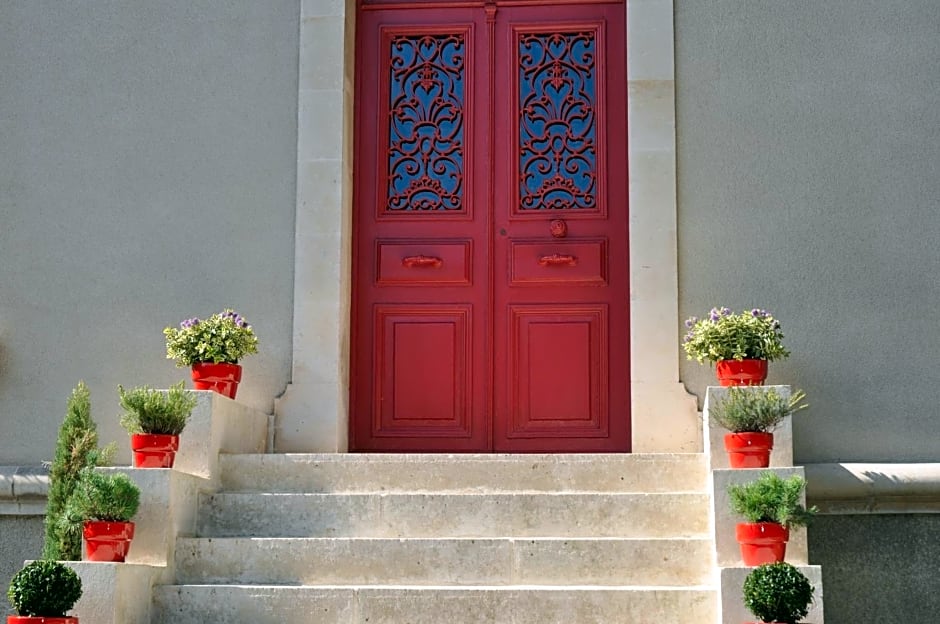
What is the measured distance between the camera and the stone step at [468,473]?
737cm

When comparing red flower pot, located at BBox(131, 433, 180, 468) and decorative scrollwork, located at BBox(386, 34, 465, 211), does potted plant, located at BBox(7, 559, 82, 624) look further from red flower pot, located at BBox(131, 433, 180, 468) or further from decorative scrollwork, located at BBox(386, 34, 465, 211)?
decorative scrollwork, located at BBox(386, 34, 465, 211)

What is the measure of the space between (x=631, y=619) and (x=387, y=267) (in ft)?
9.57

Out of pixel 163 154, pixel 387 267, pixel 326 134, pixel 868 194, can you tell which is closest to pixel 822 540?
pixel 868 194

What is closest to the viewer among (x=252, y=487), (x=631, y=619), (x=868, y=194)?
(x=631, y=619)

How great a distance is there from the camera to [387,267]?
337 inches

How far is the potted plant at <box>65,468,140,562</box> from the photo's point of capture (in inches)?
254

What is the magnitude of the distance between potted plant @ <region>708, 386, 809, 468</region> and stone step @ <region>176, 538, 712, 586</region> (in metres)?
0.46

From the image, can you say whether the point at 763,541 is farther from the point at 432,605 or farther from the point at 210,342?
the point at 210,342

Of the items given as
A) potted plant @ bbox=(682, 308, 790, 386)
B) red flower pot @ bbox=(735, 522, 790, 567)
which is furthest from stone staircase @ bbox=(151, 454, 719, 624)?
potted plant @ bbox=(682, 308, 790, 386)

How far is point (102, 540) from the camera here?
6453 millimetres

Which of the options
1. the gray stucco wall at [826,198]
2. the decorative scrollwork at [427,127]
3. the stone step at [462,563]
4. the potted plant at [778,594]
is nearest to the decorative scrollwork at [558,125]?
the decorative scrollwork at [427,127]

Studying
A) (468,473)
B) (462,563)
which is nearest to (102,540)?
(462,563)

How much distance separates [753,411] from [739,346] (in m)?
0.57

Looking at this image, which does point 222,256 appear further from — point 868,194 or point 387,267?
point 868,194
